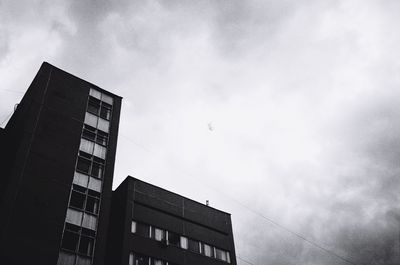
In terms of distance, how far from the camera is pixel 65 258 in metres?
25.4

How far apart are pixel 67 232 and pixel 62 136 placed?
8.60 meters

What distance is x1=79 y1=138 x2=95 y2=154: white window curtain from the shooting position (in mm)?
31948

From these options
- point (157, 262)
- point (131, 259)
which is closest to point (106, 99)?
point (131, 259)

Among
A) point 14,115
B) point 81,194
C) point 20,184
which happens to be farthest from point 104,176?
point 14,115

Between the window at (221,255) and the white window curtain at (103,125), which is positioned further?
the window at (221,255)

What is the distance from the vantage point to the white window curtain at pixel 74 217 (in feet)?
90.0

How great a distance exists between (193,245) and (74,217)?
15.4 metres

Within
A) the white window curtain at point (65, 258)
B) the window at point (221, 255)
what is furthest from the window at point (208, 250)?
the white window curtain at point (65, 258)

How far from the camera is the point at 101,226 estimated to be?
28.7m

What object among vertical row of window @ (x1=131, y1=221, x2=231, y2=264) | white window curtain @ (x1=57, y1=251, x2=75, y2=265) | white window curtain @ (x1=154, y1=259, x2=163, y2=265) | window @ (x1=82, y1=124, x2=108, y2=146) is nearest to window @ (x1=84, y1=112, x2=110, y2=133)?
window @ (x1=82, y1=124, x2=108, y2=146)

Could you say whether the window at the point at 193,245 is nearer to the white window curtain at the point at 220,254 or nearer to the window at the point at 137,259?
the white window curtain at the point at 220,254

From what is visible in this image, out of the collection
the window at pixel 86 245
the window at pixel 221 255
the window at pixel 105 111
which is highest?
the window at pixel 105 111

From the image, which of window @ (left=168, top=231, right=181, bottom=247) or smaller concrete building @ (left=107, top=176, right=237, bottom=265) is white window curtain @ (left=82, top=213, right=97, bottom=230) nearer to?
smaller concrete building @ (left=107, top=176, right=237, bottom=265)

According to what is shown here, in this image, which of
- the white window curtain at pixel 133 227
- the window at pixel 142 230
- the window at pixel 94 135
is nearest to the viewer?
the window at pixel 94 135
